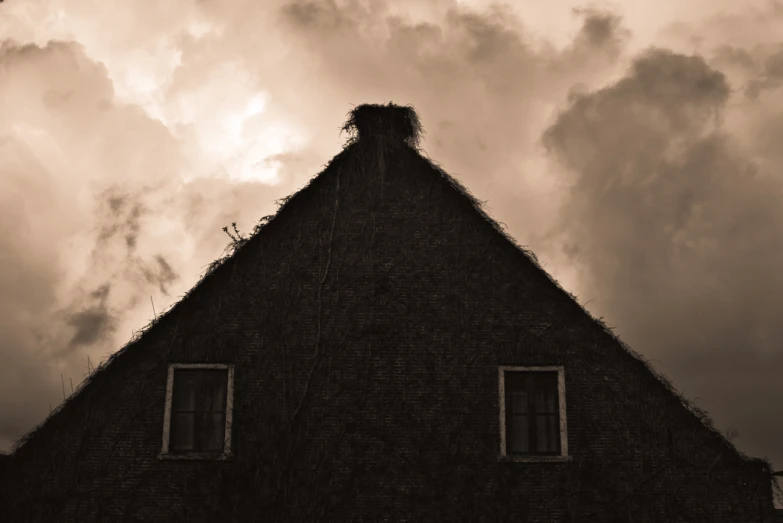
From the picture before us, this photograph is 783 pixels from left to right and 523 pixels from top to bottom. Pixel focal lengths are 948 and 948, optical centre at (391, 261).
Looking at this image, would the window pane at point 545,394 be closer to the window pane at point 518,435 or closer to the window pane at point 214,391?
the window pane at point 518,435

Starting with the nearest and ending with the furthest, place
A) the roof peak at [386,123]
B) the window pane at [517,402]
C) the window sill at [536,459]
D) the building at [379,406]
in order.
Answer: the building at [379,406] < the window sill at [536,459] < the window pane at [517,402] < the roof peak at [386,123]

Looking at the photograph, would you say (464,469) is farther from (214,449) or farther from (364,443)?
(214,449)

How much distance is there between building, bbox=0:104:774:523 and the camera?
15.1 m

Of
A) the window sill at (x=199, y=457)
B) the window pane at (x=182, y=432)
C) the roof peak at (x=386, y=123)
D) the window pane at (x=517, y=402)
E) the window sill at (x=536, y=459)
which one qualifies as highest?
the roof peak at (x=386, y=123)

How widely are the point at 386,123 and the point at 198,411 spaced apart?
20.4ft

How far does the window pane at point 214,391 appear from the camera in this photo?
1573 centimetres

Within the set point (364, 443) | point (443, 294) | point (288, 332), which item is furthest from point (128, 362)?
point (443, 294)

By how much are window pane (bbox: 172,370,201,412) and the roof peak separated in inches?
205

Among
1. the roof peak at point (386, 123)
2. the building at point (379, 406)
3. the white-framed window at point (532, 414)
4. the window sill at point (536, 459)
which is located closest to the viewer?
the building at point (379, 406)

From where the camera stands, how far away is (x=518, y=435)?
15.6 m

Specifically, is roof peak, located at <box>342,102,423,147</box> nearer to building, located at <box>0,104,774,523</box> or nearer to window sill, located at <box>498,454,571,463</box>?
building, located at <box>0,104,774,523</box>

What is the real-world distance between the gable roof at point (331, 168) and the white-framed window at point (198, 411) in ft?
3.39

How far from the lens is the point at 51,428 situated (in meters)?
15.6

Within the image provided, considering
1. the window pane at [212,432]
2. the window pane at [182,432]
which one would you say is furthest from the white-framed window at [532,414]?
the window pane at [182,432]
